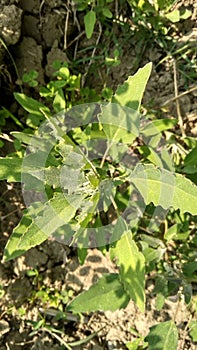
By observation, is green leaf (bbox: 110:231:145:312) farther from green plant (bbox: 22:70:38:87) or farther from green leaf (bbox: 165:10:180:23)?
green leaf (bbox: 165:10:180:23)

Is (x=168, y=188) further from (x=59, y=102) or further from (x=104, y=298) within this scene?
(x=59, y=102)

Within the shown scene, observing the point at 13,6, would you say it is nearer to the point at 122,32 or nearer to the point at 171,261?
the point at 122,32

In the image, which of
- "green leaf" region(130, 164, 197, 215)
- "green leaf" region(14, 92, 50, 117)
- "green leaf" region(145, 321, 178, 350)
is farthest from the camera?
"green leaf" region(14, 92, 50, 117)

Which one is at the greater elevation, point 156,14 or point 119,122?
point 156,14

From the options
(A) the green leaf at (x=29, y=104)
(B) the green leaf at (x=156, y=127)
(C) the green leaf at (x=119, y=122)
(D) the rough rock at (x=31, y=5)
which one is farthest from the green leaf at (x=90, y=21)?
(C) the green leaf at (x=119, y=122)

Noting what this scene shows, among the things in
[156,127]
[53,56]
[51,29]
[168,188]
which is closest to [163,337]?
[168,188]

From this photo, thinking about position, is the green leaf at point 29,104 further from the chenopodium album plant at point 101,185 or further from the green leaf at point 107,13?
A: the green leaf at point 107,13

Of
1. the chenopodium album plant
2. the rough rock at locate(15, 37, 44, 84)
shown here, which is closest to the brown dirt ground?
the rough rock at locate(15, 37, 44, 84)
